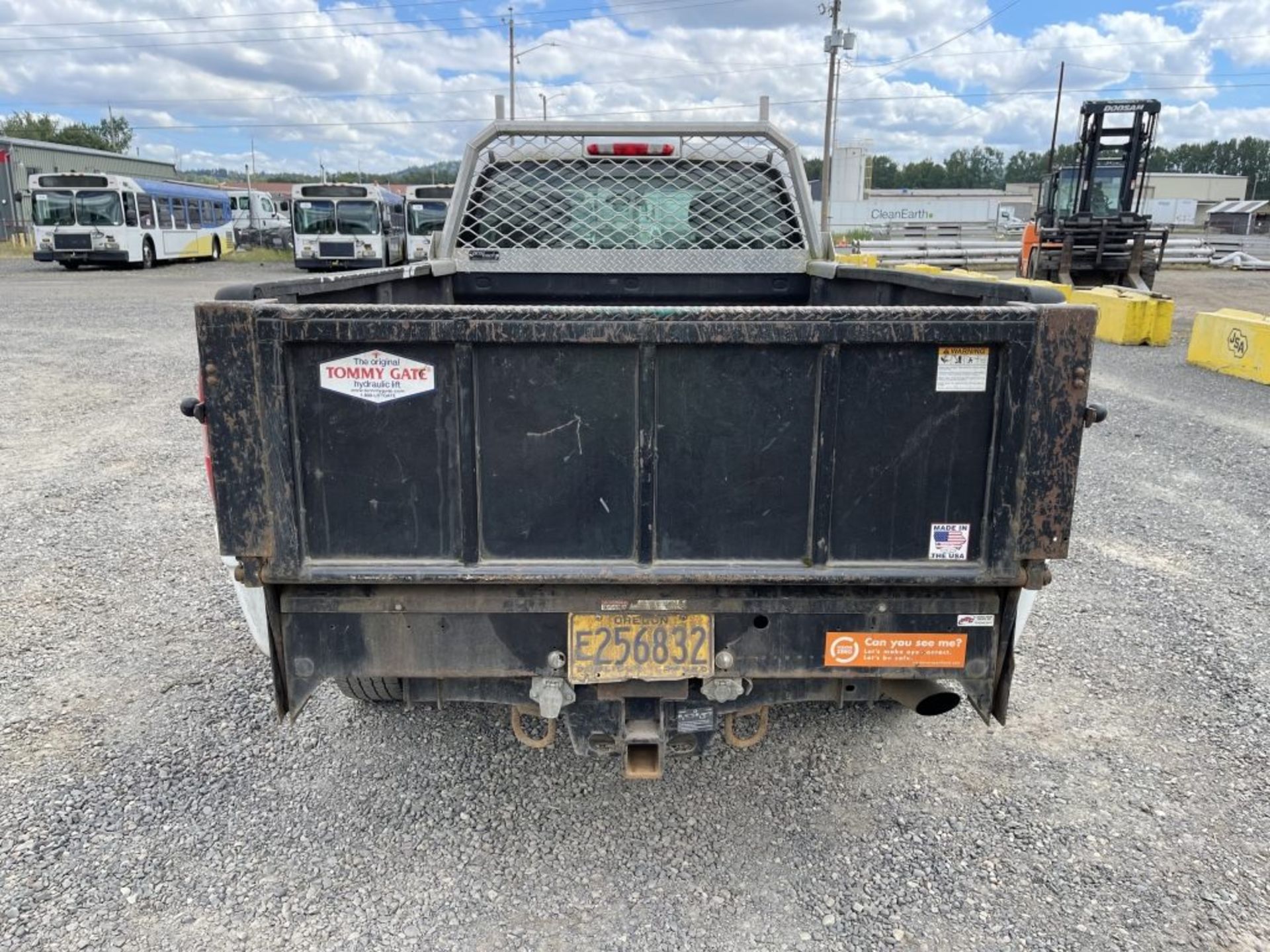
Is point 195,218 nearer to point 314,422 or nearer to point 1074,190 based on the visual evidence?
point 1074,190

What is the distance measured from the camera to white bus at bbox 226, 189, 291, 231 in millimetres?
44969

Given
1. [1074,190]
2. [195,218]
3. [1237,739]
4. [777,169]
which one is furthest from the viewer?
[195,218]

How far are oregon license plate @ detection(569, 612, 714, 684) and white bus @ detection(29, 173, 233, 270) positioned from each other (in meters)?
31.6

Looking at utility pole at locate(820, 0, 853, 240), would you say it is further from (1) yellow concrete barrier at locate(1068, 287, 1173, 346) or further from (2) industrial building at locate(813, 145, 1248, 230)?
(1) yellow concrete barrier at locate(1068, 287, 1173, 346)

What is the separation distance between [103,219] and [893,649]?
32.8m

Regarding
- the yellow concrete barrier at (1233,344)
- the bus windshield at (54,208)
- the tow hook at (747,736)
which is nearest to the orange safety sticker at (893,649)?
the tow hook at (747,736)

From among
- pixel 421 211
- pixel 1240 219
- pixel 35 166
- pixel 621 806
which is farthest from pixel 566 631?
pixel 1240 219

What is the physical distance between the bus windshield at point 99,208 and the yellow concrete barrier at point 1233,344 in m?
29.6

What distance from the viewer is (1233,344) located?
12.2 meters

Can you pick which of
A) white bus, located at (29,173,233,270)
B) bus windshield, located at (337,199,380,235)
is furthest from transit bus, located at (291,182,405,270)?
white bus, located at (29,173,233,270)

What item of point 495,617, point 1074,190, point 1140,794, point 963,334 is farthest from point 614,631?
point 1074,190

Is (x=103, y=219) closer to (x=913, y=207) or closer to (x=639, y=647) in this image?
(x=639, y=647)

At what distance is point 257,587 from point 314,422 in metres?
0.53

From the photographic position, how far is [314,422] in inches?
102
